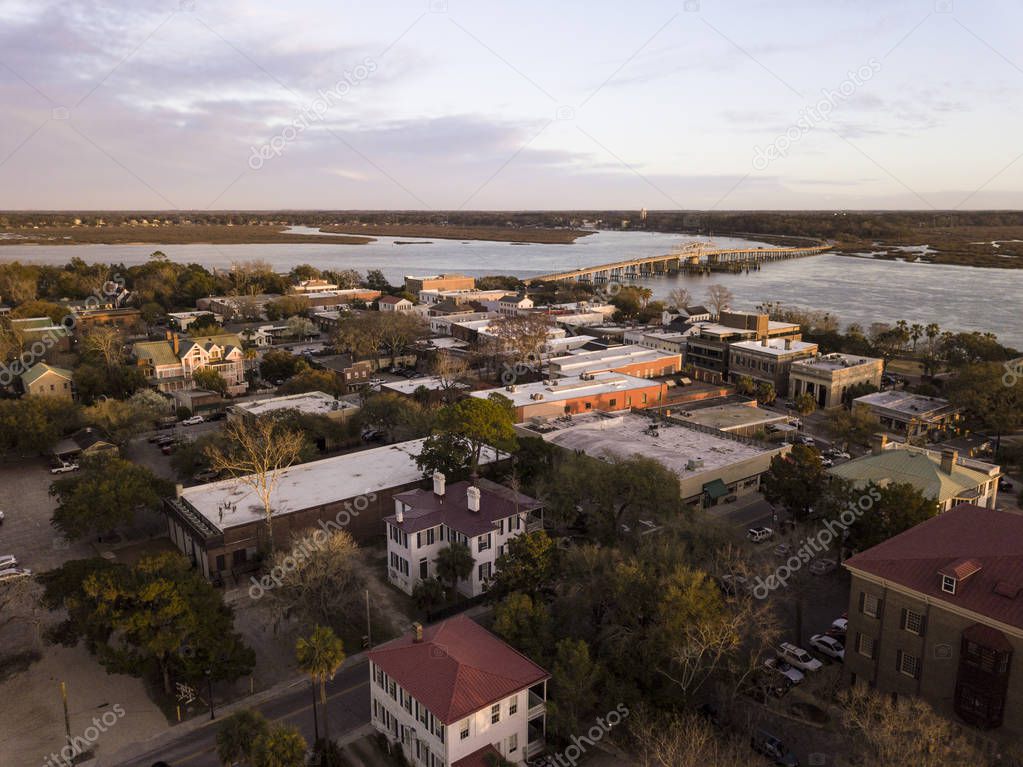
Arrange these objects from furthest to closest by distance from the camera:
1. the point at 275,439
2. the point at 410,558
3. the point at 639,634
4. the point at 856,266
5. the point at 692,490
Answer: the point at 856,266 → the point at 275,439 → the point at 692,490 → the point at 410,558 → the point at 639,634

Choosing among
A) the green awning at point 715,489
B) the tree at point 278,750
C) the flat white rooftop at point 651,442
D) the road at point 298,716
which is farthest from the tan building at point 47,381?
the green awning at point 715,489

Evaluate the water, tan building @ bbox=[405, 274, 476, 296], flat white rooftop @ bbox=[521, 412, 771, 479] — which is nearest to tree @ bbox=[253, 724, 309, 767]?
flat white rooftop @ bbox=[521, 412, 771, 479]

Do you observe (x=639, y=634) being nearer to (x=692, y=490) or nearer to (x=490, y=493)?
(x=490, y=493)

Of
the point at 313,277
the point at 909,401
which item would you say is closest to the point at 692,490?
the point at 909,401

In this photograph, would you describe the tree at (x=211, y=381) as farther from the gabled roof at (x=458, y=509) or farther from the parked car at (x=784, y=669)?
the parked car at (x=784, y=669)

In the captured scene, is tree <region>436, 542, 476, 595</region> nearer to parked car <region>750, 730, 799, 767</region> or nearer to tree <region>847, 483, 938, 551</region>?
parked car <region>750, 730, 799, 767</region>

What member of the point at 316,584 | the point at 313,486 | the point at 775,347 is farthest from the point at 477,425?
the point at 775,347
